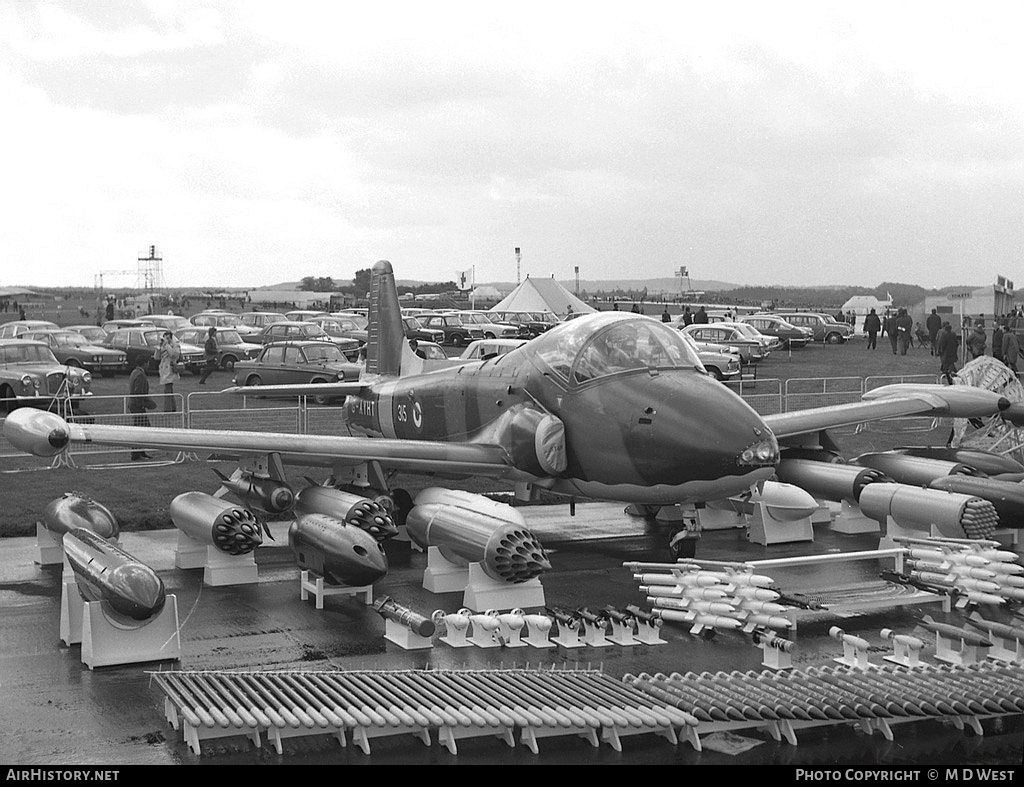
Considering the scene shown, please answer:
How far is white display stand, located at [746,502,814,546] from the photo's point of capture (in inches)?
673

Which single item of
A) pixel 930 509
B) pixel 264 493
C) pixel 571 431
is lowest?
pixel 930 509

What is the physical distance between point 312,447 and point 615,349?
14.3ft

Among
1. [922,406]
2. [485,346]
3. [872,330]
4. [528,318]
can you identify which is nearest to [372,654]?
[922,406]

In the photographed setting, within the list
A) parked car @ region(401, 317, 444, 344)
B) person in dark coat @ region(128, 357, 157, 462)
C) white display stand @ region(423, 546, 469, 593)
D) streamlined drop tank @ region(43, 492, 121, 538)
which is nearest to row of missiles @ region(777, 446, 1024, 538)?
white display stand @ region(423, 546, 469, 593)

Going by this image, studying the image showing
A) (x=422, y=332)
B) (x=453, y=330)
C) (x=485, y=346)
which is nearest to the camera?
(x=485, y=346)

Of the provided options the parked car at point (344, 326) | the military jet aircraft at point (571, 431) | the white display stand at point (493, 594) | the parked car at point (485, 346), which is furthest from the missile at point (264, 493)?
the parked car at point (344, 326)

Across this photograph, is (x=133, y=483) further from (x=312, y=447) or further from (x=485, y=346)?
(x=485, y=346)

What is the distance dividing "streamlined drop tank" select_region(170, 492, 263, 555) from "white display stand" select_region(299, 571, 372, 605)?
1.09 meters

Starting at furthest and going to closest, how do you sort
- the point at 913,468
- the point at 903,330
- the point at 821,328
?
1. the point at 821,328
2. the point at 903,330
3. the point at 913,468

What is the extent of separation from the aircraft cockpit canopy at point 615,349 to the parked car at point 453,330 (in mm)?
39479

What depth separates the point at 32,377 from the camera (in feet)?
102

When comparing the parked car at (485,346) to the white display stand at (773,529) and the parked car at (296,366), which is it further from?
the white display stand at (773,529)

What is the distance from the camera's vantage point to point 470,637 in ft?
39.0
